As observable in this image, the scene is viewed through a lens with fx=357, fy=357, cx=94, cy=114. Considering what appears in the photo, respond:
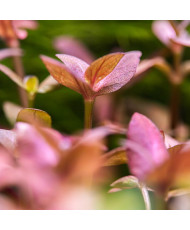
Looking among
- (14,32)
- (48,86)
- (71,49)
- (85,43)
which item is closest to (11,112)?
(48,86)

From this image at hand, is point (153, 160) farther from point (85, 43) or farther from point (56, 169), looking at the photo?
point (85, 43)

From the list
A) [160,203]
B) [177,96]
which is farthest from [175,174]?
[177,96]

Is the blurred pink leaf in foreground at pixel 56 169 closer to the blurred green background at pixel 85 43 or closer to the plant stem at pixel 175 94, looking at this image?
the plant stem at pixel 175 94

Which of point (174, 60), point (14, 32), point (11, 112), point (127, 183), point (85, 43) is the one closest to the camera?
point (127, 183)

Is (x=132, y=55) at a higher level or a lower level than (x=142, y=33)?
lower

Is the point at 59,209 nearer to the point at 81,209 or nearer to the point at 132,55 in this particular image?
the point at 81,209

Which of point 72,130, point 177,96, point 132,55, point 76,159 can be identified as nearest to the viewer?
point 76,159

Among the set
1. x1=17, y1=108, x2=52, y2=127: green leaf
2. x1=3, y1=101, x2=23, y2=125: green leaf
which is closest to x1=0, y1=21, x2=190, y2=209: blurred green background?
x1=3, y1=101, x2=23, y2=125: green leaf

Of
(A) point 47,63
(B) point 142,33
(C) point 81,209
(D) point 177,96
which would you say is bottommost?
(C) point 81,209
